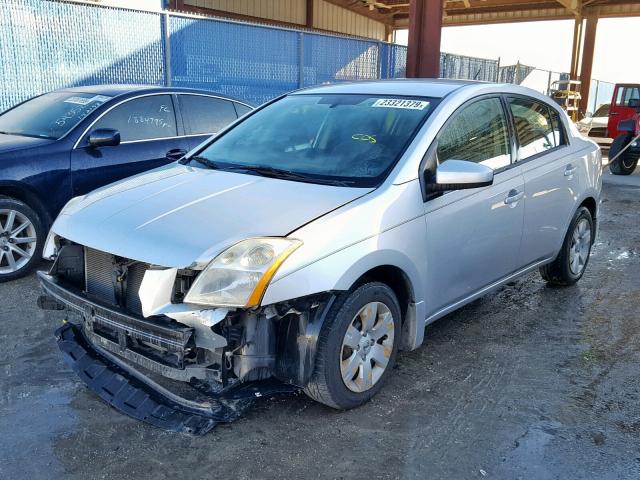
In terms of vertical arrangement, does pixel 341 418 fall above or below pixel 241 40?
below

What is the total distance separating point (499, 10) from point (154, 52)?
24871 millimetres

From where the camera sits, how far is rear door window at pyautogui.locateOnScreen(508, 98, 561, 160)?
14.2ft

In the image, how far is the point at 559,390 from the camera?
11.6 feet

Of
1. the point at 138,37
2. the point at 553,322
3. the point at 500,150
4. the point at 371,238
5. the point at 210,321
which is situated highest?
the point at 138,37

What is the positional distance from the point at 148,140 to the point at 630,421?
4.73 meters

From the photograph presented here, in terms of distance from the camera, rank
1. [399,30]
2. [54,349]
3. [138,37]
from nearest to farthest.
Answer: [54,349] → [138,37] → [399,30]

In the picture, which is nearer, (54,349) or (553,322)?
(54,349)

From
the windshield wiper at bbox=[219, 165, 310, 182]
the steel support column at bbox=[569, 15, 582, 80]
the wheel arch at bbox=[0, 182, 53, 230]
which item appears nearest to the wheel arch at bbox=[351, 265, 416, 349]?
the windshield wiper at bbox=[219, 165, 310, 182]

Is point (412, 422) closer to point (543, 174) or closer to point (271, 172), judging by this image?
point (271, 172)

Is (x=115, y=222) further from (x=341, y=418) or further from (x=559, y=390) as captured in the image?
(x=559, y=390)

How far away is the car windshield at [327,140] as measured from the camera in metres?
3.49

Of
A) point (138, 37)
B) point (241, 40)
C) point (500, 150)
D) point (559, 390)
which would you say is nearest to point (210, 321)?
point (559, 390)

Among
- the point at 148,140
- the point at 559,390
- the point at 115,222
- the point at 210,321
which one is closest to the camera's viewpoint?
the point at 210,321

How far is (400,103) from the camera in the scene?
3.84 meters
